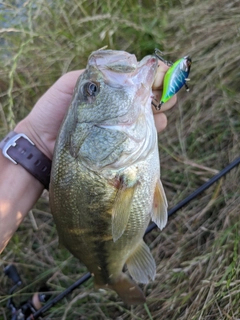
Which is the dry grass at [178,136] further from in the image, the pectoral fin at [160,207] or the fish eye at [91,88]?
the fish eye at [91,88]

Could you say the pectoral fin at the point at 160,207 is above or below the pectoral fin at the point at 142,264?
above

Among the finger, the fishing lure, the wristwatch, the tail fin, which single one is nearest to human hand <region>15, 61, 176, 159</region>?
the finger

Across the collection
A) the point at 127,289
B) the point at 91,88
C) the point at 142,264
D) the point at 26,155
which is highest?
the point at 91,88

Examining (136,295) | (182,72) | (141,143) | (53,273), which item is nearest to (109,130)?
(141,143)

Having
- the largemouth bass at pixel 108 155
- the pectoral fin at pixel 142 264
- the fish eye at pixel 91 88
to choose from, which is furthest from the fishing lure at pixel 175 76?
the pectoral fin at pixel 142 264

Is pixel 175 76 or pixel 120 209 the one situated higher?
pixel 175 76

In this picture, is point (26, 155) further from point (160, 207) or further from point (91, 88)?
point (160, 207)

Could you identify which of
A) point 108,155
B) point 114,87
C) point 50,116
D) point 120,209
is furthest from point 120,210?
point 50,116

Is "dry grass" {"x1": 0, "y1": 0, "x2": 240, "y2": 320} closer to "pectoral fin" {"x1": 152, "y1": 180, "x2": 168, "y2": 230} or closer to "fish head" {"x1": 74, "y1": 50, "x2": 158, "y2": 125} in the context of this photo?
"pectoral fin" {"x1": 152, "y1": 180, "x2": 168, "y2": 230}
